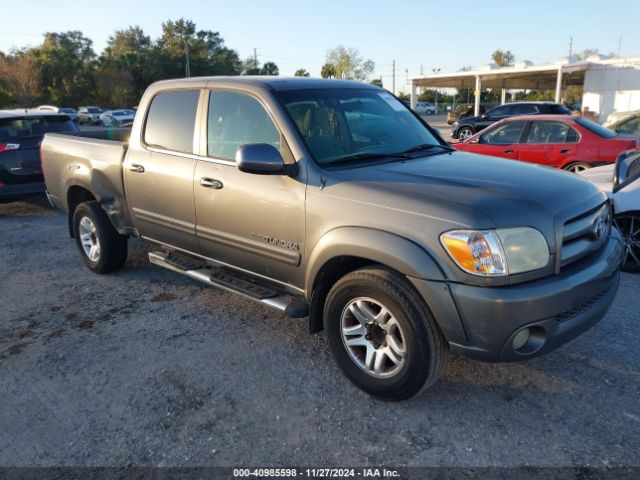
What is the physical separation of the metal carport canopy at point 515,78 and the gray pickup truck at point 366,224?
1111 inches

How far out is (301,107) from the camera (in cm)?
380

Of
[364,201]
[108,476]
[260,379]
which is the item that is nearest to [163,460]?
[108,476]

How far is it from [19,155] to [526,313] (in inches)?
328

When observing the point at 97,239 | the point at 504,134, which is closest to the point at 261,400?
the point at 97,239

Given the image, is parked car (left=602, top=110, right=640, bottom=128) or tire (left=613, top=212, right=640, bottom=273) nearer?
tire (left=613, top=212, right=640, bottom=273)

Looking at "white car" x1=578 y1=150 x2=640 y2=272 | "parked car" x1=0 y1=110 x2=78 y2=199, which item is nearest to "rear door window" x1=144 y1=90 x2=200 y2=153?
"white car" x1=578 y1=150 x2=640 y2=272

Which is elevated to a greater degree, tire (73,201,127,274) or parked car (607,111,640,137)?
parked car (607,111,640,137)

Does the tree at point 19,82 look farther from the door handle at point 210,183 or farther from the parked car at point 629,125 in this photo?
the door handle at point 210,183

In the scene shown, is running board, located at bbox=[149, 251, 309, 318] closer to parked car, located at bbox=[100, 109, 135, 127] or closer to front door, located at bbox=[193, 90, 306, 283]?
front door, located at bbox=[193, 90, 306, 283]

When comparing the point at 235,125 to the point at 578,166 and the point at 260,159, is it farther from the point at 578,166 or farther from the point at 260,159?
the point at 578,166

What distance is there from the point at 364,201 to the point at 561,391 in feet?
5.56

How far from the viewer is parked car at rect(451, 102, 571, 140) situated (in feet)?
64.7

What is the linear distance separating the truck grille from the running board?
164 centimetres

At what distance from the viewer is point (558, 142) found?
8.97 m
